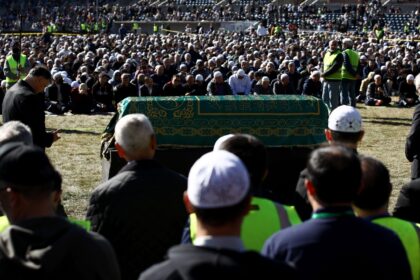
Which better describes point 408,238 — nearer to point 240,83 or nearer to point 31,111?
point 31,111

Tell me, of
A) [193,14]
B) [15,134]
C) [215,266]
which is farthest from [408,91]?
[193,14]

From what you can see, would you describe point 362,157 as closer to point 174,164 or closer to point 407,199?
point 407,199

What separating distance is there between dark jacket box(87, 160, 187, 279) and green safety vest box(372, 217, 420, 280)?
4.24 feet

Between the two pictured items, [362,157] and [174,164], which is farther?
[174,164]

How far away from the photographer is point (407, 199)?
537cm

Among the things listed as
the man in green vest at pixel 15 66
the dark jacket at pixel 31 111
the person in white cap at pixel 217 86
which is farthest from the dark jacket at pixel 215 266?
the man in green vest at pixel 15 66

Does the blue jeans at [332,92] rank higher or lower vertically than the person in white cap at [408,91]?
higher

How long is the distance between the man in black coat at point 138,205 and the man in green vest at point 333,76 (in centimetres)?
1225

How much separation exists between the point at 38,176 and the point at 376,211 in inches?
64.3

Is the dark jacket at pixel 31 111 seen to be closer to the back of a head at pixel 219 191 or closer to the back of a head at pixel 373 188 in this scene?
the back of a head at pixel 373 188

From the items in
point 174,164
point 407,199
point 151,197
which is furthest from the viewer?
point 174,164

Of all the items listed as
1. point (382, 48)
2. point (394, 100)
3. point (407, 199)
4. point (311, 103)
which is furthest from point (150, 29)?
point (407, 199)

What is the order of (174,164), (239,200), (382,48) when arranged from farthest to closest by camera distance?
(382,48) < (174,164) < (239,200)

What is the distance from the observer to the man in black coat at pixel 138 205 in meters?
4.63
